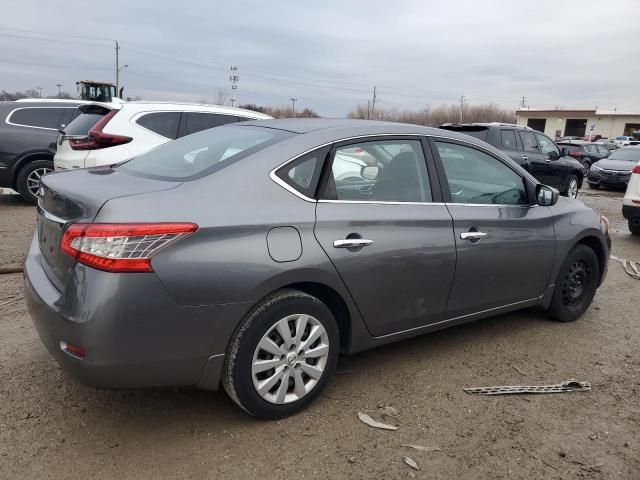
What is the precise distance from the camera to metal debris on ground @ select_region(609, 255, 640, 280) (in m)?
6.27

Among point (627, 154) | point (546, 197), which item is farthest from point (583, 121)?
point (546, 197)

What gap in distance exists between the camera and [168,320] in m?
2.44

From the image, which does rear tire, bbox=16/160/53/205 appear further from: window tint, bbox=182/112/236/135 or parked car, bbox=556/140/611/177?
parked car, bbox=556/140/611/177

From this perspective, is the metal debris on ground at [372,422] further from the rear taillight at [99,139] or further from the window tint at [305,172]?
the rear taillight at [99,139]

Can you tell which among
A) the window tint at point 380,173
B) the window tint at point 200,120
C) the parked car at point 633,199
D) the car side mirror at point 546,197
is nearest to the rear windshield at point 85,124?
the window tint at point 200,120

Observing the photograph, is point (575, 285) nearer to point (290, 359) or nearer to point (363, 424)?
point (363, 424)

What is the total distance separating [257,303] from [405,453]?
3.47 feet

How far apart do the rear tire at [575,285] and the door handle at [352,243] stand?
6.95 ft

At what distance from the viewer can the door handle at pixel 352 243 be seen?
293cm

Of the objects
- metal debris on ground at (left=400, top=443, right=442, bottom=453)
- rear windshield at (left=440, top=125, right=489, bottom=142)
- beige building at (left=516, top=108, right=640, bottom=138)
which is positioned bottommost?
metal debris on ground at (left=400, top=443, right=442, bottom=453)

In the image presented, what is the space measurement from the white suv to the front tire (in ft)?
15.0

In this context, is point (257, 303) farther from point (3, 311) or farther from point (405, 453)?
point (3, 311)

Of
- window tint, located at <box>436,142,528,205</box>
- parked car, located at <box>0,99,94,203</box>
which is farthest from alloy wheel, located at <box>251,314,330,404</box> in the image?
parked car, located at <box>0,99,94,203</box>

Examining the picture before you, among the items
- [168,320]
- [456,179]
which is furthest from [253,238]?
A: [456,179]
